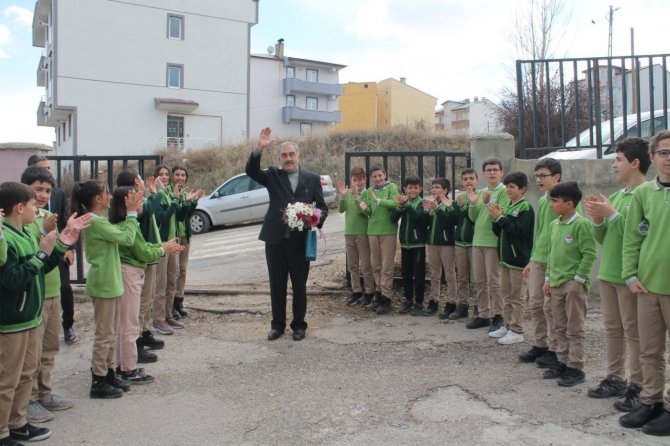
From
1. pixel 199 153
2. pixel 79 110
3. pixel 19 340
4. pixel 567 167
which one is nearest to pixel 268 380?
pixel 19 340

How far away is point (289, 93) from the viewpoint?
2071 inches

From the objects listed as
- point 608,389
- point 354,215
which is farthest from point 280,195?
point 608,389

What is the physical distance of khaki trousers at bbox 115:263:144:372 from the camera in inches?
202

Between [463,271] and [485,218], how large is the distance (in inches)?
36.0

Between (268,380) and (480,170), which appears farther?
(480,170)

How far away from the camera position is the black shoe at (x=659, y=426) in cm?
396

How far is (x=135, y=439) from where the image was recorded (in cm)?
400

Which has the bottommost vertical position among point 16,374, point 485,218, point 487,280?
point 16,374

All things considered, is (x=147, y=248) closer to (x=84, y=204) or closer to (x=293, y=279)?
(x=84, y=204)

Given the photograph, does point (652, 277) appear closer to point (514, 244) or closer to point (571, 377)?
point (571, 377)

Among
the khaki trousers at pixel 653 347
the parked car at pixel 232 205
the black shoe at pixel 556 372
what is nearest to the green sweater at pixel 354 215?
the black shoe at pixel 556 372

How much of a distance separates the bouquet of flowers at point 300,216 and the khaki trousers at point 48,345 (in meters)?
2.66

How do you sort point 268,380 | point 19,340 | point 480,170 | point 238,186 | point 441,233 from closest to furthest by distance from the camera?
point 19,340
point 268,380
point 441,233
point 480,170
point 238,186

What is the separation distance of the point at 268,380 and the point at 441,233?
3366 millimetres
